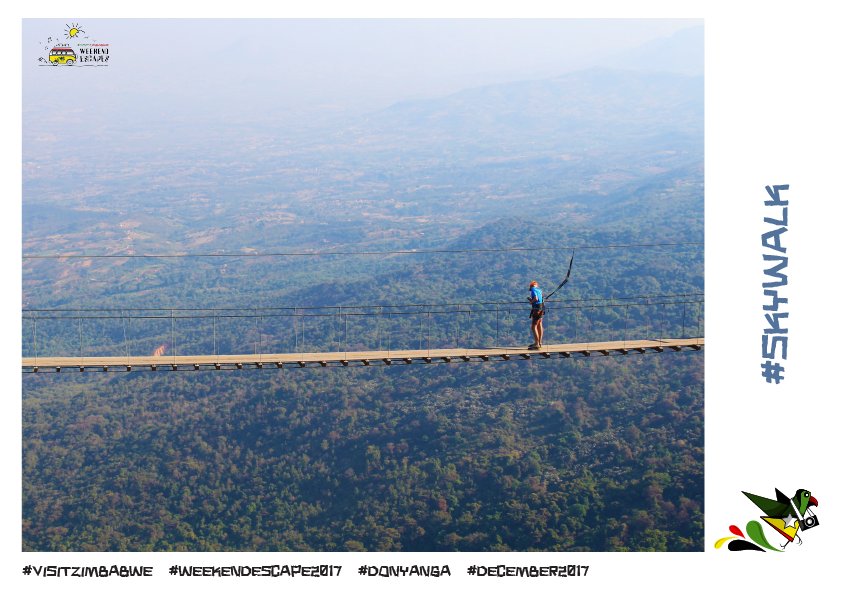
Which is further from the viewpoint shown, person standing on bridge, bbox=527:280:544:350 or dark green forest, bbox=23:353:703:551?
dark green forest, bbox=23:353:703:551

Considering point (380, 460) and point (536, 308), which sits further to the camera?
point (380, 460)

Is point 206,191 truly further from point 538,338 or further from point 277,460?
point 538,338
